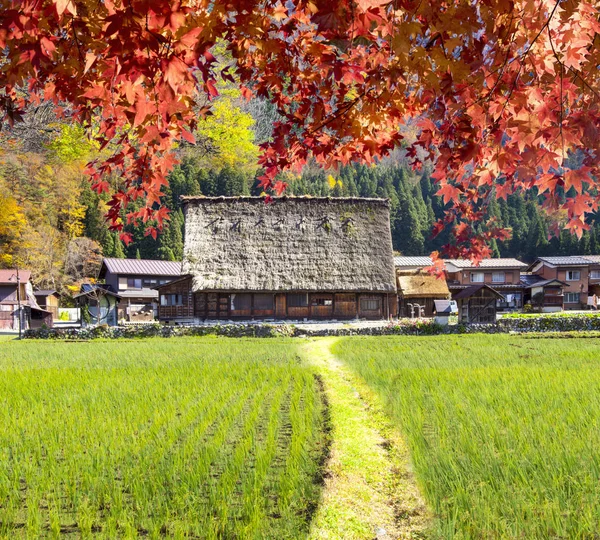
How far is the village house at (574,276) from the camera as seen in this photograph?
41.5 m

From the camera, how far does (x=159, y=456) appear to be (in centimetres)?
393

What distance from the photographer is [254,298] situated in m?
25.0

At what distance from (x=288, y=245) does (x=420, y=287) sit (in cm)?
1086

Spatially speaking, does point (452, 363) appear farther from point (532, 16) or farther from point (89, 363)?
point (532, 16)

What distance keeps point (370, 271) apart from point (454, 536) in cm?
2352

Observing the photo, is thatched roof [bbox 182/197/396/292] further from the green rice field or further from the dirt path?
the dirt path

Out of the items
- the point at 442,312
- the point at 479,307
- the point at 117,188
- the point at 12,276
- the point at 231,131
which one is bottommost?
the point at 442,312

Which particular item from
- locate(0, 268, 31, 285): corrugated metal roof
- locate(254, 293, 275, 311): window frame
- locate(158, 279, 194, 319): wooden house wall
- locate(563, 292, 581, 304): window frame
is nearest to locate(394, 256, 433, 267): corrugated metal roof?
locate(563, 292, 581, 304): window frame

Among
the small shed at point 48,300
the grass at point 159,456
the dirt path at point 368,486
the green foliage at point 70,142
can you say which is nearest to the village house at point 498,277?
the small shed at point 48,300

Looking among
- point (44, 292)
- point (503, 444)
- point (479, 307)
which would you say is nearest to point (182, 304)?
point (44, 292)

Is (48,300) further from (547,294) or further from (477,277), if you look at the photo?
(547,294)

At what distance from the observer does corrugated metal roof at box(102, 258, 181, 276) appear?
35062 mm

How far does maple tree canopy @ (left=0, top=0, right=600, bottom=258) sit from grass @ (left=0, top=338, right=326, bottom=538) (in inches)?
80.4

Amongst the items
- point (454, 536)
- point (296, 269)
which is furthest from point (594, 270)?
point (454, 536)
